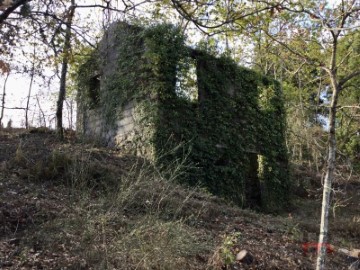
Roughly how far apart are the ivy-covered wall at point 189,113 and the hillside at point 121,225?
1393mm

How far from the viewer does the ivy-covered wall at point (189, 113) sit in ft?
37.5

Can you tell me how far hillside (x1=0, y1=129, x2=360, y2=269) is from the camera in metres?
4.96

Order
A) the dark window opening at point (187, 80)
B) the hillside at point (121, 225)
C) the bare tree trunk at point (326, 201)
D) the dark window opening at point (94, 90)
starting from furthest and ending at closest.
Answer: the dark window opening at point (94, 90) < the dark window opening at point (187, 80) < the bare tree trunk at point (326, 201) < the hillside at point (121, 225)

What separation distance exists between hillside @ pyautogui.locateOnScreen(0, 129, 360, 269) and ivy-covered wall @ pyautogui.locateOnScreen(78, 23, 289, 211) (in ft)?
4.57

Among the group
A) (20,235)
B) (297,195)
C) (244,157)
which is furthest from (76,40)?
(297,195)

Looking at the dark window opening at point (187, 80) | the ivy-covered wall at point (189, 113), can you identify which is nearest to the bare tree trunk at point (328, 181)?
the ivy-covered wall at point (189, 113)

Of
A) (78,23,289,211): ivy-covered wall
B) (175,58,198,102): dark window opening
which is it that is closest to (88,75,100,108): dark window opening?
(78,23,289,211): ivy-covered wall

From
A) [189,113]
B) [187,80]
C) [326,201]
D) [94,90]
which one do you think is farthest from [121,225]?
[94,90]

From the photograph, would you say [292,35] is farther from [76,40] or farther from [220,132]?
[220,132]

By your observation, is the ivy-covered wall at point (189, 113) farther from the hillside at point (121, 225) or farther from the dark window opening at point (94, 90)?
the hillside at point (121, 225)

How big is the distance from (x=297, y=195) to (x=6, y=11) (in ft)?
47.0

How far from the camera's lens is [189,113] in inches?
470

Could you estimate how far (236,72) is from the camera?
44.5 feet

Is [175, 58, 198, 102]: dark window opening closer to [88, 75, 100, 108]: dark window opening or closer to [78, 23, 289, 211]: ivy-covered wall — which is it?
[78, 23, 289, 211]: ivy-covered wall
